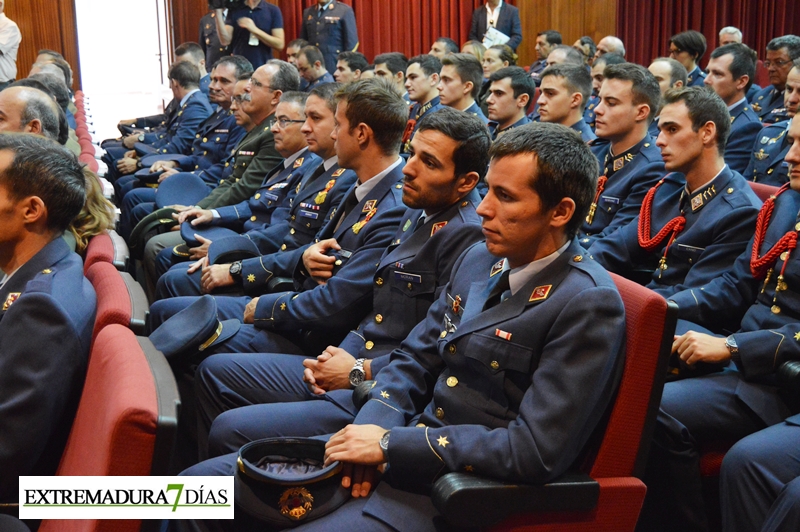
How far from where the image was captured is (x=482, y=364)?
59.7 inches

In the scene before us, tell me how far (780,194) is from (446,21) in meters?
8.91

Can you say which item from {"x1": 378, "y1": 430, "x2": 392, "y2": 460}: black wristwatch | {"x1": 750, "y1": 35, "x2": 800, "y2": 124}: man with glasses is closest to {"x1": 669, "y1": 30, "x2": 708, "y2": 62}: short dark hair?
{"x1": 750, "y1": 35, "x2": 800, "y2": 124}: man with glasses

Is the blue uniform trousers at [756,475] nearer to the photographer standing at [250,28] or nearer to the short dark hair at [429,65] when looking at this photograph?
the short dark hair at [429,65]

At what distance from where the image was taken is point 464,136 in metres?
2.04

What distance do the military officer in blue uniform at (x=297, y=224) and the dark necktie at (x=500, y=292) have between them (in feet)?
4.37

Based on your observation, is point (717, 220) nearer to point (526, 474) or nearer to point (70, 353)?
point (526, 474)

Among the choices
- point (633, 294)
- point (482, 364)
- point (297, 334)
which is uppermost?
point (633, 294)

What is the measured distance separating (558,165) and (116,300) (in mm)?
947

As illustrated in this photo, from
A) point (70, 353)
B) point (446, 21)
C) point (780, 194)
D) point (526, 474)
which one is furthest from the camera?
point (446, 21)

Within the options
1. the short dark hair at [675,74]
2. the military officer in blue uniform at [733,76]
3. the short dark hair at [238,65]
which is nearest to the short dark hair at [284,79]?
the short dark hair at [238,65]

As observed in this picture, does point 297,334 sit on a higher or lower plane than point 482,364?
lower

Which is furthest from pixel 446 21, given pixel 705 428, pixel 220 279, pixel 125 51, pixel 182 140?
pixel 705 428

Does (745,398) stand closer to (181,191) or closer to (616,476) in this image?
(616,476)

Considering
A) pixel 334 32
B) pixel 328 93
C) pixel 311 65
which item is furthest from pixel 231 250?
pixel 334 32
